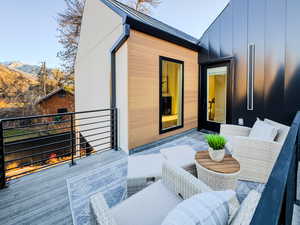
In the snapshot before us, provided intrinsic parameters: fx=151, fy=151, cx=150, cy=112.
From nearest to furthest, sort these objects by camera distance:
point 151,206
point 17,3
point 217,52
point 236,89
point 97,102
Answer: 1. point 151,206
2. point 236,89
3. point 217,52
4. point 97,102
5. point 17,3

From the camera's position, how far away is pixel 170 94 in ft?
19.3

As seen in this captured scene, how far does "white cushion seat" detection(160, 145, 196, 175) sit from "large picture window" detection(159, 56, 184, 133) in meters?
1.59

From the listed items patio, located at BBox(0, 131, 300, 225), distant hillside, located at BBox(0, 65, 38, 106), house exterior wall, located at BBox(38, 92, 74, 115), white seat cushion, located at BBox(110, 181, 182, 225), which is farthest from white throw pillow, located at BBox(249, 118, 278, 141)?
distant hillside, located at BBox(0, 65, 38, 106)

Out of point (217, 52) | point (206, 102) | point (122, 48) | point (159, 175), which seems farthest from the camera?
point (206, 102)

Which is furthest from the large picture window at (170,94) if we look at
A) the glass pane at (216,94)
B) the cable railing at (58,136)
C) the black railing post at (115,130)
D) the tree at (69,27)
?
the tree at (69,27)

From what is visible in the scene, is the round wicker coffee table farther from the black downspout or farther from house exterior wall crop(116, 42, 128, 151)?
the black downspout

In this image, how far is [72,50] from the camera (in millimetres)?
10883

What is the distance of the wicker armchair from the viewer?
1.01 metres

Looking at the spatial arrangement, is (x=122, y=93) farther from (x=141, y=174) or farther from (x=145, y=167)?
(x=141, y=174)

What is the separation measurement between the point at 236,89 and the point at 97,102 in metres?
4.24

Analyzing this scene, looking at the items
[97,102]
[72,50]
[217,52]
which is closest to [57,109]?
[72,50]

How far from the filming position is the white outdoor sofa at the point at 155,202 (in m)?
0.95

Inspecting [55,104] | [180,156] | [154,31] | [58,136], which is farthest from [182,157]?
[55,104]

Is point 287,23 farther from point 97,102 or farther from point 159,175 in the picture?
point 97,102
